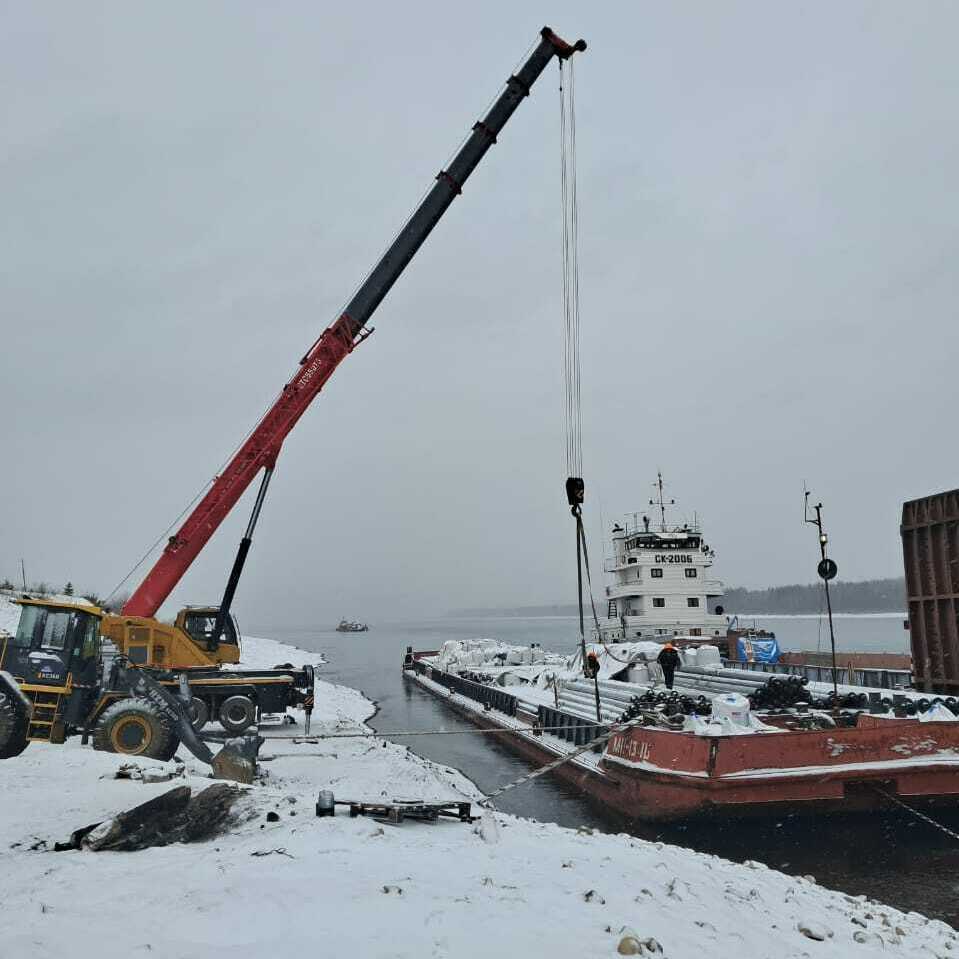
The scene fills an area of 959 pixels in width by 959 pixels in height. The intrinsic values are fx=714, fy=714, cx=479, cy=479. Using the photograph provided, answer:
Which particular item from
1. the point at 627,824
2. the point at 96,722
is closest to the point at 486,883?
the point at 627,824

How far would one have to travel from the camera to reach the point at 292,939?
4.59 m

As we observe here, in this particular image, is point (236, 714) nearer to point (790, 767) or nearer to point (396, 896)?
point (790, 767)

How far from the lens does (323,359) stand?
17.3 meters

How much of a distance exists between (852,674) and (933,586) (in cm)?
825

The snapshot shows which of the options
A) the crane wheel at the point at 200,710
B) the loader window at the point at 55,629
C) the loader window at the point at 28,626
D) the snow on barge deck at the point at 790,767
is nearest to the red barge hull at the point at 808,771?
the snow on barge deck at the point at 790,767

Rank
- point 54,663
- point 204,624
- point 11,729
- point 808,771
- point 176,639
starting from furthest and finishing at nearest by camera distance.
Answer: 1. point 204,624
2. point 176,639
3. point 54,663
4. point 11,729
5. point 808,771

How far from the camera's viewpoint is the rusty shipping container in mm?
14875

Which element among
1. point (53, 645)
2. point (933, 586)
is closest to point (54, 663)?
point (53, 645)

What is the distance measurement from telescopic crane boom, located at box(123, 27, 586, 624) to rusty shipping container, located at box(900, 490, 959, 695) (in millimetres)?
13002

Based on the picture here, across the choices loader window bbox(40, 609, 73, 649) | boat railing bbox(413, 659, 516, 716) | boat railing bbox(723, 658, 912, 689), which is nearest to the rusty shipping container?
boat railing bbox(723, 658, 912, 689)

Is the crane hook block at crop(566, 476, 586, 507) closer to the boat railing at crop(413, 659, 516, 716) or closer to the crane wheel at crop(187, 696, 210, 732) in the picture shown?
the crane wheel at crop(187, 696, 210, 732)

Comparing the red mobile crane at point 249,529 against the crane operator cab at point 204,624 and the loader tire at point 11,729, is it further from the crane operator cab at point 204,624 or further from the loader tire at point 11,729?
the loader tire at point 11,729

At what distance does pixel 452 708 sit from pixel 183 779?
74.1ft

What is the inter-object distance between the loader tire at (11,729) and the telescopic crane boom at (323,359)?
487cm
